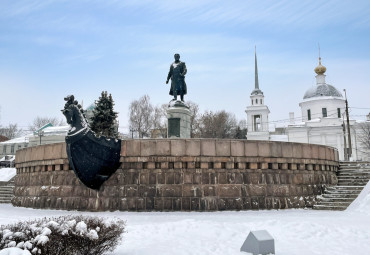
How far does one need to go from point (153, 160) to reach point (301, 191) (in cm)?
553

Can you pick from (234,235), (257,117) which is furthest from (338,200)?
(257,117)

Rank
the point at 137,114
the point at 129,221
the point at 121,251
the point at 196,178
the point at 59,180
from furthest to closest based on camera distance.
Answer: the point at 137,114
the point at 59,180
the point at 196,178
the point at 129,221
the point at 121,251

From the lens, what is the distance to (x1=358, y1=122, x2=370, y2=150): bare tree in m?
47.3

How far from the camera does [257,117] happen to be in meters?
60.0

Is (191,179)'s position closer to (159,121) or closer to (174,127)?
(174,127)

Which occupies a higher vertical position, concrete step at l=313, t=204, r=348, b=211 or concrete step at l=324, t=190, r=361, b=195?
concrete step at l=324, t=190, r=361, b=195

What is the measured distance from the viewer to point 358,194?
12.6m

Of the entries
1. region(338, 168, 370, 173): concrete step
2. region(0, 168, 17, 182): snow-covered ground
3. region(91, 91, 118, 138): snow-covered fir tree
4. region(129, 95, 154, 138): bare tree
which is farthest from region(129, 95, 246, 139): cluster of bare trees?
region(338, 168, 370, 173): concrete step

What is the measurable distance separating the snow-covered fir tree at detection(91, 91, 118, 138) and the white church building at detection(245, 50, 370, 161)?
29194mm

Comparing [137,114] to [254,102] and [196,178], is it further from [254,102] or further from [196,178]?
[196,178]

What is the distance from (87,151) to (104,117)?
25.0 metres

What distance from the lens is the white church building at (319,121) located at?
49.4 meters

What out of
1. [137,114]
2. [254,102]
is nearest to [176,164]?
[137,114]

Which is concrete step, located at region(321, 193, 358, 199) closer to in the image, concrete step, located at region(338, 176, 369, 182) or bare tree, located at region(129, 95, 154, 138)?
concrete step, located at region(338, 176, 369, 182)
